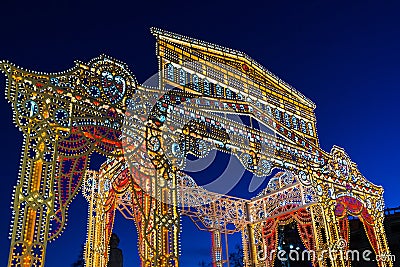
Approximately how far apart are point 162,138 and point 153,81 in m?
1.19

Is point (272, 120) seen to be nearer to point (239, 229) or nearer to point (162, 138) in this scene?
point (162, 138)

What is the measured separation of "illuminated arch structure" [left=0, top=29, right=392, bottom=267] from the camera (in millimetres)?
5691

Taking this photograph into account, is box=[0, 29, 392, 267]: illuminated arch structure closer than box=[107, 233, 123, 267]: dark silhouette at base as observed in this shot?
Yes

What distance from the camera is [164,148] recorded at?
712 centimetres

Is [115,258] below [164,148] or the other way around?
below

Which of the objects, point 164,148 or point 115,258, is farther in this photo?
point 115,258

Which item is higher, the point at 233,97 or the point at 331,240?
the point at 233,97

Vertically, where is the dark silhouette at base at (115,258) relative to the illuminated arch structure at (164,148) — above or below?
below

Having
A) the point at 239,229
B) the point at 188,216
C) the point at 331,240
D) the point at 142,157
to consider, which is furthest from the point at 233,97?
the point at 239,229

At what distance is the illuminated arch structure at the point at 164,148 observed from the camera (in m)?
5.69

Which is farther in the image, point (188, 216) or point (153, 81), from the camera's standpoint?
point (188, 216)

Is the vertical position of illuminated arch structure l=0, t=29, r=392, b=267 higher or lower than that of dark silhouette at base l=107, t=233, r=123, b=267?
higher

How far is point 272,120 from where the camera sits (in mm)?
10008

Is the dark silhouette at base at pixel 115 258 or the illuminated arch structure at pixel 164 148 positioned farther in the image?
the dark silhouette at base at pixel 115 258
